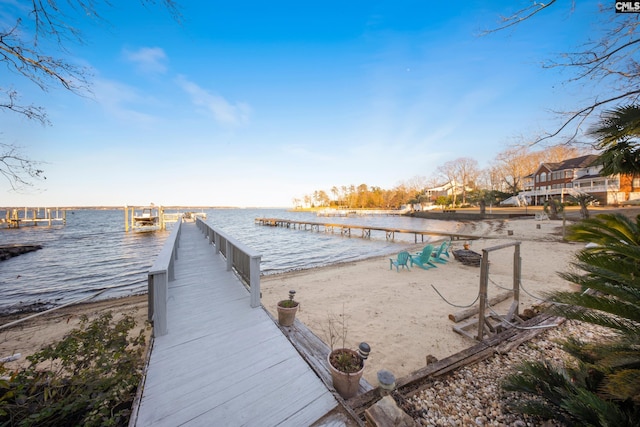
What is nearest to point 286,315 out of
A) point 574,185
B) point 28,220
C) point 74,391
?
point 74,391

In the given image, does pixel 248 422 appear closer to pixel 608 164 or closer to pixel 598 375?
pixel 598 375

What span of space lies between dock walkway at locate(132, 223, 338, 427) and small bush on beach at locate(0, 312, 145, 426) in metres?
0.25

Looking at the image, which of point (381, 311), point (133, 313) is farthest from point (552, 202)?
point (133, 313)

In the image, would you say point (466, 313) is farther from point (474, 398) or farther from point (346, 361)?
point (346, 361)

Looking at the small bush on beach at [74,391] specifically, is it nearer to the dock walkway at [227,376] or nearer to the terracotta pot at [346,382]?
the dock walkway at [227,376]

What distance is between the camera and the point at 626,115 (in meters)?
2.23

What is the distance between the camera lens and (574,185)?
3028 cm

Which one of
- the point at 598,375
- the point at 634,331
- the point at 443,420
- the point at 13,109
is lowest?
the point at 443,420

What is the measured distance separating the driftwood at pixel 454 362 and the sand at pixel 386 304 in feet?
2.67

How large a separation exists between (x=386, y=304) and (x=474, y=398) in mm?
3788

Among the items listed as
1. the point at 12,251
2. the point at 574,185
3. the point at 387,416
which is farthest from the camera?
the point at 574,185

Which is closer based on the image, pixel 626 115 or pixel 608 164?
pixel 626 115

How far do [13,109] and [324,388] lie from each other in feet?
17.1

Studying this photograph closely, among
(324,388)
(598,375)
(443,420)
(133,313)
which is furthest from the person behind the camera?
(133,313)
